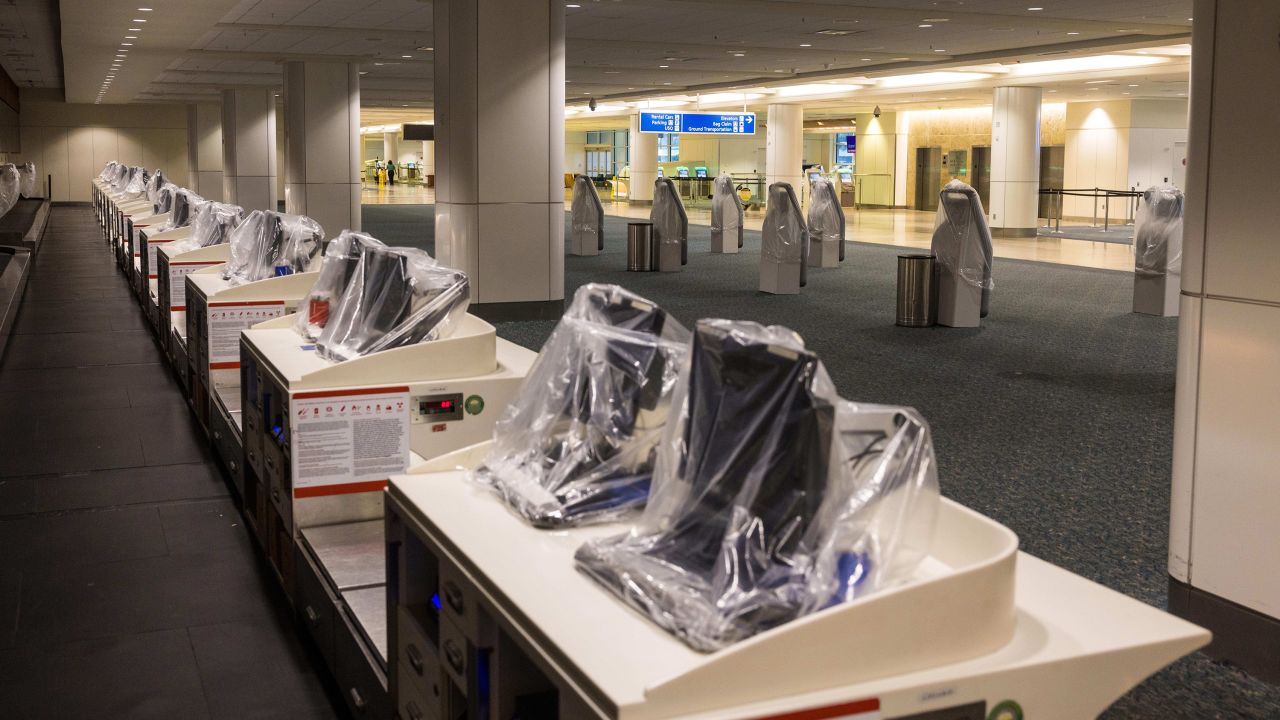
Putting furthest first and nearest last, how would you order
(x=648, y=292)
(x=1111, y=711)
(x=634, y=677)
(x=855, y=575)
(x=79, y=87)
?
(x=79, y=87) < (x=648, y=292) < (x=1111, y=711) < (x=855, y=575) < (x=634, y=677)

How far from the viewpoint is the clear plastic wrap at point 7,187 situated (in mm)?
24269

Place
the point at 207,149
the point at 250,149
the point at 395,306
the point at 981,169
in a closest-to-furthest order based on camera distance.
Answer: the point at 395,306
the point at 250,149
the point at 981,169
the point at 207,149

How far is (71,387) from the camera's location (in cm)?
856

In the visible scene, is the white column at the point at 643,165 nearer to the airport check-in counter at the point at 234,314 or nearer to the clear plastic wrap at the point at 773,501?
the airport check-in counter at the point at 234,314

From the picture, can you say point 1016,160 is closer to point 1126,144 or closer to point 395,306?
point 1126,144

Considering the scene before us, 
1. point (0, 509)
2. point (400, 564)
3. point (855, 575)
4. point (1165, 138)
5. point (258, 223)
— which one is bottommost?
point (0, 509)

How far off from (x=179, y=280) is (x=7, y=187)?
19.4 metres

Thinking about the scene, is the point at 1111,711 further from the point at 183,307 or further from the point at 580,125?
the point at 580,125

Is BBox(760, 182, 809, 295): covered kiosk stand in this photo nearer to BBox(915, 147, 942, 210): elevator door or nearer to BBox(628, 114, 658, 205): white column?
BBox(915, 147, 942, 210): elevator door

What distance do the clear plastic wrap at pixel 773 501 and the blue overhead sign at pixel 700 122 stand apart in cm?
3066

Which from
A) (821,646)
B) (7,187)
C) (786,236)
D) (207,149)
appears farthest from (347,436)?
(207,149)

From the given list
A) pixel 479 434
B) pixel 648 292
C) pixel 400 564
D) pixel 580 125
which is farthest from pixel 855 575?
pixel 580 125

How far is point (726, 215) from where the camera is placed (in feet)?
64.4

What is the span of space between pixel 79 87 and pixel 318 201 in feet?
35.3
